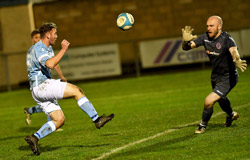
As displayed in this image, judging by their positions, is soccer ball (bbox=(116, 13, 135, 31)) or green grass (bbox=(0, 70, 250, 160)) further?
soccer ball (bbox=(116, 13, 135, 31))

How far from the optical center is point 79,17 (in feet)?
86.9

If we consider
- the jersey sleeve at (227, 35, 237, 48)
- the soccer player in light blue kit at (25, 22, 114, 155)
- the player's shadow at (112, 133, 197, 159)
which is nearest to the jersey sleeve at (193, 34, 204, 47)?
→ the jersey sleeve at (227, 35, 237, 48)

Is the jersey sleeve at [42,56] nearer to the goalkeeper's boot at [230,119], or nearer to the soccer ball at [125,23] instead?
the soccer ball at [125,23]

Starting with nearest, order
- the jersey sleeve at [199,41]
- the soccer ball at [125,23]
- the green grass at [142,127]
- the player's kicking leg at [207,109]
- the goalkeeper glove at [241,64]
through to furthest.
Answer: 1. the green grass at [142,127]
2. the goalkeeper glove at [241,64]
3. the player's kicking leg at [207,109]
4. the jersey sleeve at [199,41]
5. the soccer ball at [125,23]

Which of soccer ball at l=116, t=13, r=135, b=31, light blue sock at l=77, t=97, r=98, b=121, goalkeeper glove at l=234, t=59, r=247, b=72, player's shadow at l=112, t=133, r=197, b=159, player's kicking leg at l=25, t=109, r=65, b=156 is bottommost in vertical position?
player's shadow at l=112, t=133, r=197, b=159

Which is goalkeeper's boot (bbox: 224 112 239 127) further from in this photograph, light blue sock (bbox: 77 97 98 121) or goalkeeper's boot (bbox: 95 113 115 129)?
light blue sock (bbox: 77 97 98 121)

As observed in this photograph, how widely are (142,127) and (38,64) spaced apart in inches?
108

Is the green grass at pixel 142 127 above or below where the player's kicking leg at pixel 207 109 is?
below

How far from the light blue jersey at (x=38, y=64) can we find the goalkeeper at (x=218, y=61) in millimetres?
2399

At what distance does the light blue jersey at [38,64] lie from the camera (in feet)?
29.9

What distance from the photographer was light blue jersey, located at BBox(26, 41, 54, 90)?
911cm

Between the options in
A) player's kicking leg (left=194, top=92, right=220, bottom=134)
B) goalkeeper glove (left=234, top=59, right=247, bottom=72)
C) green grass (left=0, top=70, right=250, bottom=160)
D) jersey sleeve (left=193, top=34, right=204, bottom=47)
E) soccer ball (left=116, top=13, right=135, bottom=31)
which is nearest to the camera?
green grass (left=0, top=70, right=250, bottom=160)

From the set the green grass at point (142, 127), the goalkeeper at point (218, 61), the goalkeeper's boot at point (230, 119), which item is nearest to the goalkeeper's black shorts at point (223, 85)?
the goalkeeper at point (218, 61)

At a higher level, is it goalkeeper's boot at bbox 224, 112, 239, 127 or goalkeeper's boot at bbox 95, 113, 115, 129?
goalkeeper's boot at bbox 95, 113, 115, 129
